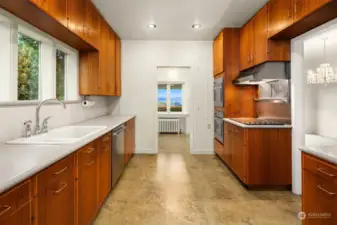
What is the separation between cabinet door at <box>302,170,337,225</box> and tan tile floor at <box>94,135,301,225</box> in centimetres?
72

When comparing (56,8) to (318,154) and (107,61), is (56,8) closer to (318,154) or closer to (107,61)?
(107,61)

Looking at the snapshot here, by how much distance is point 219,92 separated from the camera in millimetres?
4688

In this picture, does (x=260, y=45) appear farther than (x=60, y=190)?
Yes

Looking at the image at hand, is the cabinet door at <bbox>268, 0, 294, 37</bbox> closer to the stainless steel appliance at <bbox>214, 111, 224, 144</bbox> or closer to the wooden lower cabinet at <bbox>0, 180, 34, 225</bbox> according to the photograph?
the stainless steel appliance at <bbox>214, 111, 224, 144</bbox>

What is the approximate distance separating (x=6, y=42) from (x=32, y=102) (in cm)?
59

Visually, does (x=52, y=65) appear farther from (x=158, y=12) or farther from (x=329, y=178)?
(x=329, y=178)

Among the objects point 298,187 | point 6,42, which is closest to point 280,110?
point 298,187

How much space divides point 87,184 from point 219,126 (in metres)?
3.21

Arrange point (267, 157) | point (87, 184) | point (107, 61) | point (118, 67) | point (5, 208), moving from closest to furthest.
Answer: point (5, 208), point (87, 184), point (267, 157), point (107, 61), point (118, 67)

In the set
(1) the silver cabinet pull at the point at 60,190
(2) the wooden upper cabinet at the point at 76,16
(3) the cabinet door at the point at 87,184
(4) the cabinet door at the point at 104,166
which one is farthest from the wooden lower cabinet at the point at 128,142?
(1) the silver cabinet pull at the point at 60,190

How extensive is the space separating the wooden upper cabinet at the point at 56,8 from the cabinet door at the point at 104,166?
1245mm

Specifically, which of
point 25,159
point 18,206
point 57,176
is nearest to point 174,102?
point 57,176

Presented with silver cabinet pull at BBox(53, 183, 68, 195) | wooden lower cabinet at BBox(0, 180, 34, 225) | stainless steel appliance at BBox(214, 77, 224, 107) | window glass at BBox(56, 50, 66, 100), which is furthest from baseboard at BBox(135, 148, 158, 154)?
wooden lower cabinet at BBox(0, 180, 34, 225)

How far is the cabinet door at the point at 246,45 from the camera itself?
379cm
